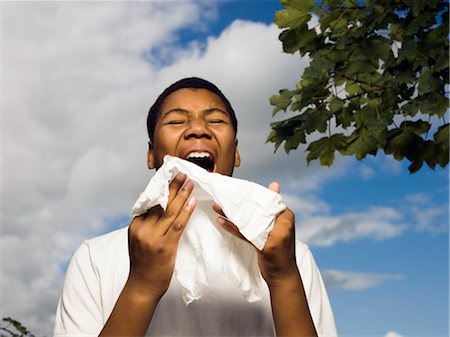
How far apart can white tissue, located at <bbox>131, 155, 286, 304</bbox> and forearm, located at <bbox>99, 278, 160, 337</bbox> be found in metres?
0.10

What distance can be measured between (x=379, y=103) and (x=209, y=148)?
7.57ft

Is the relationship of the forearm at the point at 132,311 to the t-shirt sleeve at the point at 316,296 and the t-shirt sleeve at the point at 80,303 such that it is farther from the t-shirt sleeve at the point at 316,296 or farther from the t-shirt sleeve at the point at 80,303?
the t-shirt sleeve at the point at 316,296

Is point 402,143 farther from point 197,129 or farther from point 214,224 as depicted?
point 214,224

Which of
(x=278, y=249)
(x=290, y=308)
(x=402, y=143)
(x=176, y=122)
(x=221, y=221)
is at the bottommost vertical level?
(x=290, y=308)

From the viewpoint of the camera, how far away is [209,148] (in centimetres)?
209

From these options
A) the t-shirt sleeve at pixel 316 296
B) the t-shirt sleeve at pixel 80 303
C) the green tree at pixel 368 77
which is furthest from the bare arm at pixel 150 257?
the green tree at pixel 368 77

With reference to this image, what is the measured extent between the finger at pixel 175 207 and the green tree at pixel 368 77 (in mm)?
2276

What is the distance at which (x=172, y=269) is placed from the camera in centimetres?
167

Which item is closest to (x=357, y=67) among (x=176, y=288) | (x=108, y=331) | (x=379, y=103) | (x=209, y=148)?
(x=379, y=103)

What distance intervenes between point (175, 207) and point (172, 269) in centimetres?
17

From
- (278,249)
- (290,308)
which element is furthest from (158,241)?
(290,308)

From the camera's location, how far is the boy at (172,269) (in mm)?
1664

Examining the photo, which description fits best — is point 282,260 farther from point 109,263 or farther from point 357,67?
point 357,67

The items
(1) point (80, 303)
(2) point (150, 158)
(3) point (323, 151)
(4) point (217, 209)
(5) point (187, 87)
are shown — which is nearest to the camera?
(4) point (217, 209)
